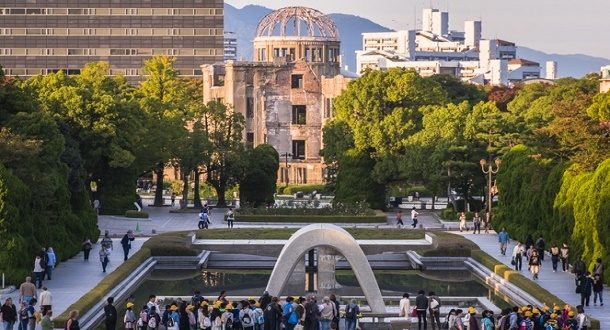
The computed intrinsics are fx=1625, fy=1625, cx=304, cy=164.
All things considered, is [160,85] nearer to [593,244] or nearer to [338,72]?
[338,72]

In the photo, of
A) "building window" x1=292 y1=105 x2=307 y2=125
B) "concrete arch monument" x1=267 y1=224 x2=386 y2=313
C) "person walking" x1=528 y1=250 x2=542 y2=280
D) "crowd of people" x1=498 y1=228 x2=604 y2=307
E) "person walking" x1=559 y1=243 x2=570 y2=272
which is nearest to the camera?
"concrete arch monument" x1=267 y1=224 x2=386 y2=313

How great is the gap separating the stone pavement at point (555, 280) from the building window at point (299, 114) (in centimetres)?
4576

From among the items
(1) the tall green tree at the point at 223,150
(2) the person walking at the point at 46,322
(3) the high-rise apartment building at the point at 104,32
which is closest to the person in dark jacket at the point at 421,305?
(2) the person walking at the point at 46,322

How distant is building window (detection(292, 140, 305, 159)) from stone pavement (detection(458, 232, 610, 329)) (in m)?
45.9

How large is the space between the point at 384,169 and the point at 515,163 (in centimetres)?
1638

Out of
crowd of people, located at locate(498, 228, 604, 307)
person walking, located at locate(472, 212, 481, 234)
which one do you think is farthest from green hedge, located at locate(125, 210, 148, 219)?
crowd of people, located at locate(498, 228, 604, 307)

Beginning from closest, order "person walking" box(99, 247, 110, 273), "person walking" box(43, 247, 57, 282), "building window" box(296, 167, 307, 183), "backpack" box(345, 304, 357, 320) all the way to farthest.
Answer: "backpack" box(345, 304, 357, 320)
"person walking" box(43, 247, 57, 282)
"person walking" box(99, 247, 110, 273)
"building window" box(296, 167, 307, 183)

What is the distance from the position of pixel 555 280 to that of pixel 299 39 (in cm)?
Result: 6610

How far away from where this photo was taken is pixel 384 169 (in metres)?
90.4

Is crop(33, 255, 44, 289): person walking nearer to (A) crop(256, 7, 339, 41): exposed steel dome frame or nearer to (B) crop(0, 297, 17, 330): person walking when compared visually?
(B) crop(0, 297, 17, 330): person walking

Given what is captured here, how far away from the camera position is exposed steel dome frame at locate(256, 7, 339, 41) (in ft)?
397

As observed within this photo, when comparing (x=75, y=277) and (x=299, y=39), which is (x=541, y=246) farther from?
(x=299, y=39)

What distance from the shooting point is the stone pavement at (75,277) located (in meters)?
49.5

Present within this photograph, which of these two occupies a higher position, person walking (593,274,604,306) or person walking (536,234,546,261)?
person walking (536,234,546,261)
